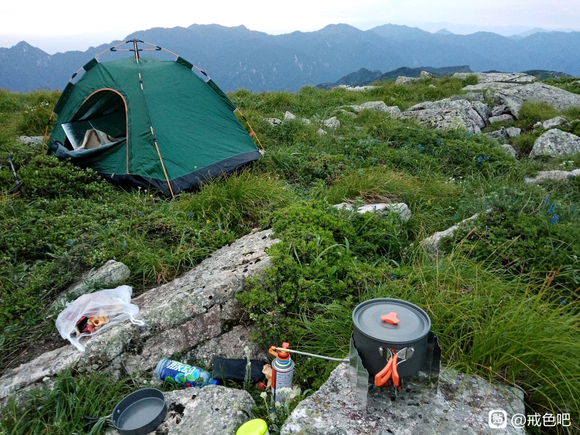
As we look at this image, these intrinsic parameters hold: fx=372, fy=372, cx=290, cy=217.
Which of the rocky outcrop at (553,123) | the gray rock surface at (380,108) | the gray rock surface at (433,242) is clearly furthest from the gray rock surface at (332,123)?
the gray rock surface at (433,242)

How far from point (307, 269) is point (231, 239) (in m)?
1.49

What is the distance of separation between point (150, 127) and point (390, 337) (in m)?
5.40

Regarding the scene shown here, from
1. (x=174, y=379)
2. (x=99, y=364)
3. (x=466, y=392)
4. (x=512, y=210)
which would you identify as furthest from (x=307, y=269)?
(x=512, y=210)

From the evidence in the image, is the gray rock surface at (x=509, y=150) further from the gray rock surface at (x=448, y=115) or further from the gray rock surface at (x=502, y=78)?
the gray rock surface at (x=502, y=78)

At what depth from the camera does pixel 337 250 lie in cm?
349

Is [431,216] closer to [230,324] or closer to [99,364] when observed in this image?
[230,324]

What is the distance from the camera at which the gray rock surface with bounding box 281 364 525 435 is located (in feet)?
5.75

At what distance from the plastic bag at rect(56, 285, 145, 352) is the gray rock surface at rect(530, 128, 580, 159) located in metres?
8.08

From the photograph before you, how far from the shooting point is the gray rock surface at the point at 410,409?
1.75 meters

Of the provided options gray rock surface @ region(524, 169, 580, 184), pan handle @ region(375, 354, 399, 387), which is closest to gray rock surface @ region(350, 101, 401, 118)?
gray rock surface @ region(524, 169, 580, 184)

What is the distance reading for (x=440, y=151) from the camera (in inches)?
270

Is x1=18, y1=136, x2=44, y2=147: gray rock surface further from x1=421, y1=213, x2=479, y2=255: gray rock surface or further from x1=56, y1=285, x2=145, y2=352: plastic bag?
x1=421, y1=213, x2=479, y2=255: gray rock surface

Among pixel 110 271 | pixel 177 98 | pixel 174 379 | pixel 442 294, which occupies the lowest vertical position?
pixel 174 379

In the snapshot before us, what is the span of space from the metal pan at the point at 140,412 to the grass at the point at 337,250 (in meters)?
0.16
